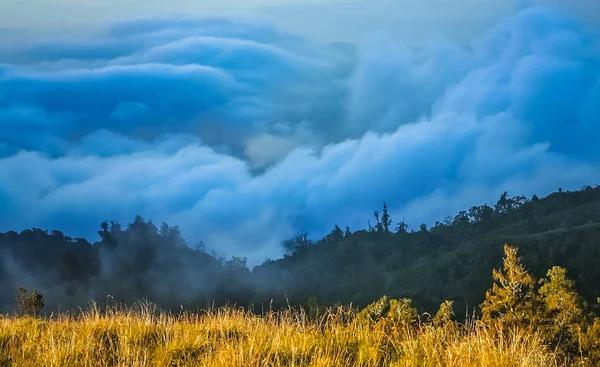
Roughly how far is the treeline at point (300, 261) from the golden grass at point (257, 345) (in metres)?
117

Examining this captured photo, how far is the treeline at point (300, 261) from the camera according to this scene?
132750mm

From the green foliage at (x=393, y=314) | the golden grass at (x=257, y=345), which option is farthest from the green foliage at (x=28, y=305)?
the green foliage at (x=393, y=314)

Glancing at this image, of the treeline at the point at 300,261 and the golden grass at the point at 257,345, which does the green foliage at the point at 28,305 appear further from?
the treeline at the point at 300,261

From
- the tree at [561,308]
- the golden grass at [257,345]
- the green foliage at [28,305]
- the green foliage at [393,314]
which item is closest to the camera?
the golden grass at [257,345]

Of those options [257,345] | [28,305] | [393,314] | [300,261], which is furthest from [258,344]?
[300,261]

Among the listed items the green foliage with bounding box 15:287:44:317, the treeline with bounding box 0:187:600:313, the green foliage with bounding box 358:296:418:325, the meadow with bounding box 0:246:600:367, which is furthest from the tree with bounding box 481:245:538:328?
the treeline with bounding box 0:187:600:313

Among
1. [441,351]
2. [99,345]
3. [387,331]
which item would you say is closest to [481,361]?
[441,351]

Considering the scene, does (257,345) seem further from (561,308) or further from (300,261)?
(300,261)

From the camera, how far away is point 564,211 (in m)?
168

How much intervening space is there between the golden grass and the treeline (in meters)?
117

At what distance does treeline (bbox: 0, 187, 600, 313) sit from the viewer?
436 feet

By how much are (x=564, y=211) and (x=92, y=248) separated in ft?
430

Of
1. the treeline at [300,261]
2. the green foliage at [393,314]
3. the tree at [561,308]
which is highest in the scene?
the treeline at [300,261]

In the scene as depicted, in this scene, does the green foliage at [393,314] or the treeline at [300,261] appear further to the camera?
the treeline at [300,261]
